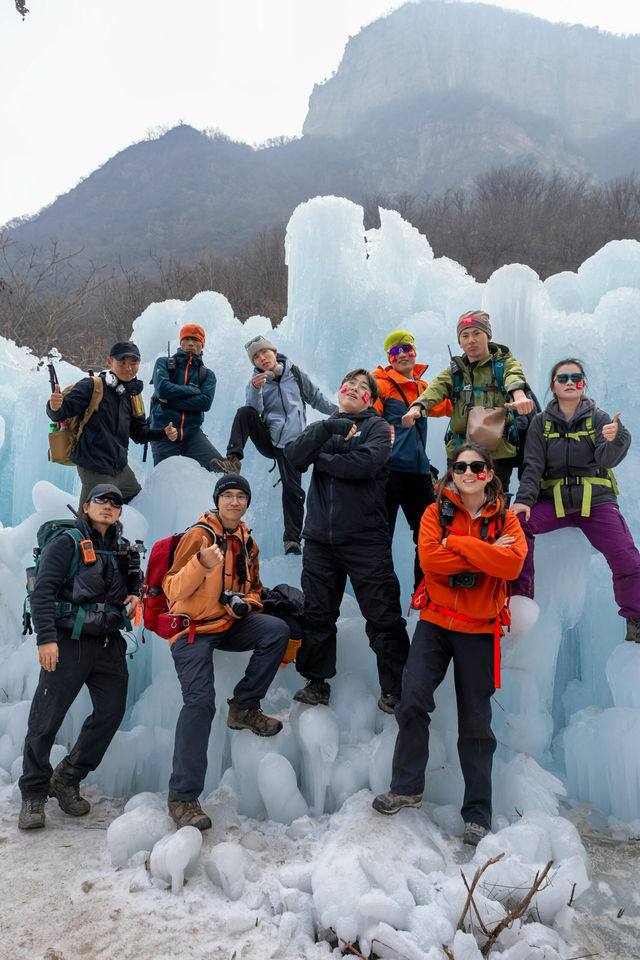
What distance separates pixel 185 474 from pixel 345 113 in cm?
8086

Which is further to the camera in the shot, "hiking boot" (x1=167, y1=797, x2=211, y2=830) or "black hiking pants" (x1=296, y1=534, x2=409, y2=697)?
"black hiking pants" (x1=296, y1=534, x2=409, y2=697)

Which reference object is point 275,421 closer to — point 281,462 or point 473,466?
point 281,462

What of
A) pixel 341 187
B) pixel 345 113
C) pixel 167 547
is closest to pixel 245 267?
pixel 341 187

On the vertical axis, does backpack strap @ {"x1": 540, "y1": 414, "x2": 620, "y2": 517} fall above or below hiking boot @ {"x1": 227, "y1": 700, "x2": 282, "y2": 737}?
above

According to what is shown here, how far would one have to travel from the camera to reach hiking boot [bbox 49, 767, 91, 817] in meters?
3.20

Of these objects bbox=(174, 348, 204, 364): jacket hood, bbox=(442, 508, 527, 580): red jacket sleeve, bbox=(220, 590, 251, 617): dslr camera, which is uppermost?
bbox=(174, 348, 204, 364): jacket hood

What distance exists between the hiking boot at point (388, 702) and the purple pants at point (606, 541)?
88 cm

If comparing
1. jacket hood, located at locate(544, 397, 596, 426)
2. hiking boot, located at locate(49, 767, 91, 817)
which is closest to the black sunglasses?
jacket hood, located at locate(544, 397, 596, 426)

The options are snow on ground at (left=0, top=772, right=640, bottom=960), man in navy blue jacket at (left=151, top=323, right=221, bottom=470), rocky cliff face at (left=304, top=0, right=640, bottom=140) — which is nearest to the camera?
snow on ground at (left=0, top=772, right=640, bottom=960)

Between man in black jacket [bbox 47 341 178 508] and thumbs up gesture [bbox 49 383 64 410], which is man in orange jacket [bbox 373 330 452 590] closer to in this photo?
man in black jacket [bbox 47 341 178 508]

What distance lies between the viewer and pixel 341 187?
48.0 meters

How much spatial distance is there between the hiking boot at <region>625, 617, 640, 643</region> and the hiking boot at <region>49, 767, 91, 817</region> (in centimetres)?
299

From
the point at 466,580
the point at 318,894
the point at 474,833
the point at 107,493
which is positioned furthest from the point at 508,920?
the point at 107,493

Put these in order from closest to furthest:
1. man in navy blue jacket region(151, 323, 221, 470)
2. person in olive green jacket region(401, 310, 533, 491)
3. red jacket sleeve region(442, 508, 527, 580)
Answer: red jacket sleeve region(442, 508, 527, 580) < person in olive green jacket region(401, 310, 533, 491) < man in navy blue jacket region(151, 323, 221, 470)
